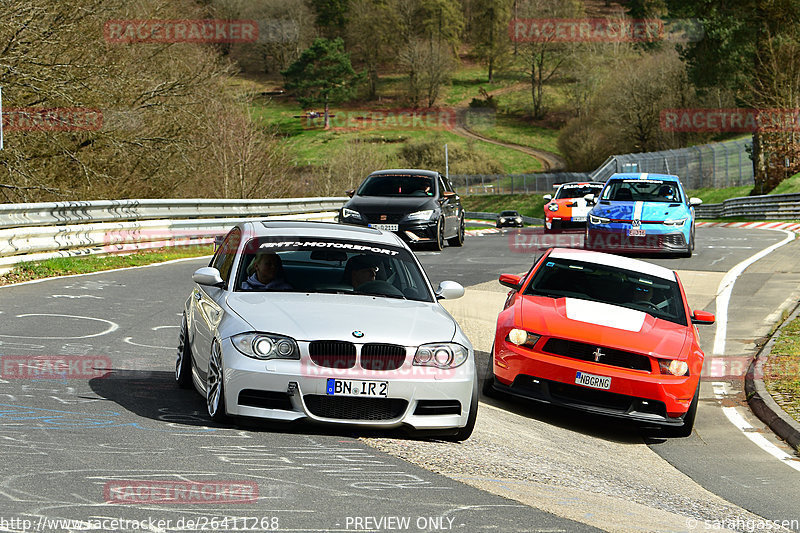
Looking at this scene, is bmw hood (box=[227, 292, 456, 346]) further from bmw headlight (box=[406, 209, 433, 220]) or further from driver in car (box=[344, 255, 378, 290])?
bmw headlight (box=[406, 209, 433, 220])

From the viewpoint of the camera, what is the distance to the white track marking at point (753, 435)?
9.08 metres

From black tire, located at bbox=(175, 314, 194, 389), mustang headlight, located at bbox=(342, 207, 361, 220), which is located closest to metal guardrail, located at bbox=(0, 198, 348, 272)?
mustang headlight, located at bbox=(342, 207, 361, 220)

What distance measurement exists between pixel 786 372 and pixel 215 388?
7.66 metres

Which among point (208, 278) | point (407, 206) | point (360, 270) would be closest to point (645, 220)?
point (407, 206)

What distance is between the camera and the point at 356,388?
7.00 m

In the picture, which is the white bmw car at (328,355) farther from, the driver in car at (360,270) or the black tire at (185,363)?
the black tire at (185,363)

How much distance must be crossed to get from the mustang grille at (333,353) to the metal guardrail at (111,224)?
10780mm

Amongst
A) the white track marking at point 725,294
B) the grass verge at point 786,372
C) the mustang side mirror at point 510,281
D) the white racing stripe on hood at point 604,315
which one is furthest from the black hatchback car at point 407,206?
the white racing stripe on hood at point 604,315

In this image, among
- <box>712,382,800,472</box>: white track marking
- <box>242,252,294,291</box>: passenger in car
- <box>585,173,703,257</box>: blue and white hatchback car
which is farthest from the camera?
<box>585,173,703,257</box>: blue and white hatchback car

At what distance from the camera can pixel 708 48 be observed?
5656 cm

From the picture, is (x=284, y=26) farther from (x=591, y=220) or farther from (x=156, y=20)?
(x=591, y=220)

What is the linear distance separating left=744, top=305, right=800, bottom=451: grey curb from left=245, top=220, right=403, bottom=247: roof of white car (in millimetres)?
4153

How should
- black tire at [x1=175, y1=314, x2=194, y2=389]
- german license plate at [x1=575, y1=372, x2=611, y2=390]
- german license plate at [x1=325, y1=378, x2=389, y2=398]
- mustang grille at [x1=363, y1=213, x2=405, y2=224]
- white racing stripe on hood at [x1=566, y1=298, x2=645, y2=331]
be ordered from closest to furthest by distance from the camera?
german license plate at [x1=325, y1=378, x2=389, y2=398] < black tire at [x1=175, y1=314, x2=194, y2=389] < german license plate at [x1=575, y1=372, x2=611, y2=390] < white racing stripe on hood at [x1=566, y1=298, x2=645, y2=331] < mustang grille at [x1=363, y1=213, x2=405, y2=224]

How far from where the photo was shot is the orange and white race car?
104 feet
